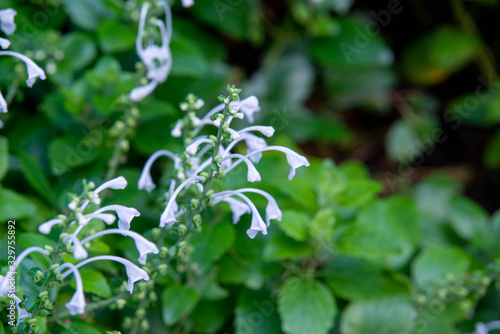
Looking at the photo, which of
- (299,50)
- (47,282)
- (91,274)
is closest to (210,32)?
(299,50)

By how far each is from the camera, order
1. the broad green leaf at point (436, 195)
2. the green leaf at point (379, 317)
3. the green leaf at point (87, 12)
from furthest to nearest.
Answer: the broad green leaf at point (436, 195), the green leaf at point (87, 12), the green leaf at point (379, 317)

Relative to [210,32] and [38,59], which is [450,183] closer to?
[210,32]

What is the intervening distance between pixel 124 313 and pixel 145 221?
33 centimetres

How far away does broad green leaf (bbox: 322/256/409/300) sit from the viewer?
1938mm

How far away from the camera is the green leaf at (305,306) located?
1.75 metres

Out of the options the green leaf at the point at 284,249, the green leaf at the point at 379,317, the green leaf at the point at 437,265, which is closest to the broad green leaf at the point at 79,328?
the green leaf at the point at 284,249

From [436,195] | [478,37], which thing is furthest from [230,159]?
[478,37]

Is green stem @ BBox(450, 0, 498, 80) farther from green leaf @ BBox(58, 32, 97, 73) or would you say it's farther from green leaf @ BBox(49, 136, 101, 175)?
green leaf @ BBox(49, 136, 101, 175)

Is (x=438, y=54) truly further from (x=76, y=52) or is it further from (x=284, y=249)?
(x=76, y=52)

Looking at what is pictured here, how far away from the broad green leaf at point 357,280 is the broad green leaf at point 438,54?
1.68 metres

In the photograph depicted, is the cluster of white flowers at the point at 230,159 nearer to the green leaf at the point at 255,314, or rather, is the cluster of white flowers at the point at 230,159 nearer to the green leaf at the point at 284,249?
the green leaf at the point at 284,249

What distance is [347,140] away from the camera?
3379 millimetres

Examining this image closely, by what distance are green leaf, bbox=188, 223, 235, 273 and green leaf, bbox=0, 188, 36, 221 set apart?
530mm

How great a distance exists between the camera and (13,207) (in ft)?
5.62
